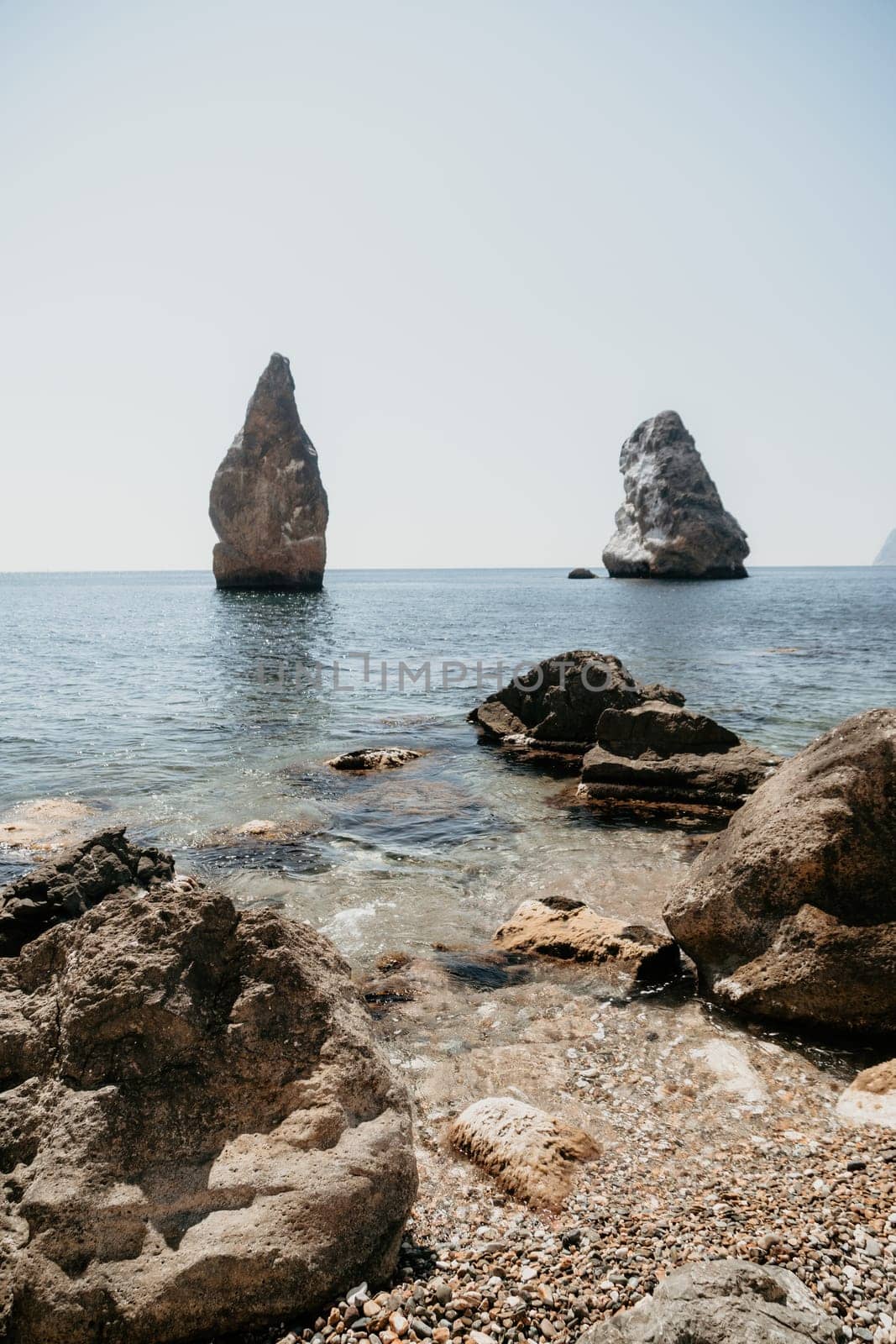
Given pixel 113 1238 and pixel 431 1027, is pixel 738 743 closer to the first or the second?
pixel 431 1027

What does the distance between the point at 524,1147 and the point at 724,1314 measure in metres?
1.60

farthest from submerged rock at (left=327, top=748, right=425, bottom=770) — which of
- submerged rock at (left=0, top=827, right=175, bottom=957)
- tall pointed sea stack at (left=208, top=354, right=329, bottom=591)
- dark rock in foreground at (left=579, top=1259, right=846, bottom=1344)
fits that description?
tall pointed sea stack at (left=208, top=354, right=329, bottom=591)

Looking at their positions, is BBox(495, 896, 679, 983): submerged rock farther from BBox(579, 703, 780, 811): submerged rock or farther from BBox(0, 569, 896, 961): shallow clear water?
BBox(579, 703, 780, 811): submerged rock

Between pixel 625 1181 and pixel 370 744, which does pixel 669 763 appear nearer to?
pixel 370 744

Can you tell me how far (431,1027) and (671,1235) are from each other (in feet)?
9.19

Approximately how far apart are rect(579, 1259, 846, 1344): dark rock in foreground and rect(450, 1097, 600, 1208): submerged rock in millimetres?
1020

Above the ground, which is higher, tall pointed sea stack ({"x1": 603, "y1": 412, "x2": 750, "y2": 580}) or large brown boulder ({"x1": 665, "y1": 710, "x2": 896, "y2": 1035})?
tall pointed sea stack ({"x1": 603, "y1": 412, "x2": 750, "y2": 580})

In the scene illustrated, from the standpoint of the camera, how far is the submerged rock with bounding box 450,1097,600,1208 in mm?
4078

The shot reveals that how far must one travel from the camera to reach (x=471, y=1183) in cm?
421

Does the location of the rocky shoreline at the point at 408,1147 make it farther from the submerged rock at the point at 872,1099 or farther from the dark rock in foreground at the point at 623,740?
the dark rock in foreground at the point at 623,740

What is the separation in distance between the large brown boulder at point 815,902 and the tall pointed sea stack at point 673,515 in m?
93.6

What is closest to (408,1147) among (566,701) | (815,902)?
(815,902)

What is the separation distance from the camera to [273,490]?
7025 cm

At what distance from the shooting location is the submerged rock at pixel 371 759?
15.0 metres
